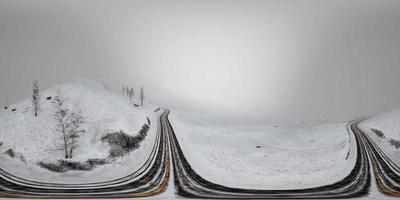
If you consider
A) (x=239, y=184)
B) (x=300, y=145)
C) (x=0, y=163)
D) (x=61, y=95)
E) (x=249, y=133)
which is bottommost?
(x=239, y=184)

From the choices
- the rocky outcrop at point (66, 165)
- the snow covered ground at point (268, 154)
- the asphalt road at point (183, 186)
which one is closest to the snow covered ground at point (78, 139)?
the rocky outcrop at point (66, 165)

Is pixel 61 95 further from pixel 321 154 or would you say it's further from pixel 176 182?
pixel 321 154

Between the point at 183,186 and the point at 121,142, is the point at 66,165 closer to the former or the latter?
the point at 121,142

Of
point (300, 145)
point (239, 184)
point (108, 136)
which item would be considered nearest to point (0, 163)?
point (108, 136)

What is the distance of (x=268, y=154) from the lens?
49281mm

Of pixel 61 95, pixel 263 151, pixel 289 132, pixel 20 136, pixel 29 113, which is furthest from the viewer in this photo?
pixel 289 132

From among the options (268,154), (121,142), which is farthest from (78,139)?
(268,154)

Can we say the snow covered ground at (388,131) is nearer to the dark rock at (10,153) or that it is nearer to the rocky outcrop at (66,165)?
the rocky outcrop at (66,165)

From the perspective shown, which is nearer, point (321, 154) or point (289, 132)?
point (321, 154)

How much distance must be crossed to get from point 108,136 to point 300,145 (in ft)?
131

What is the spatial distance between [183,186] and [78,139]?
23982 millimetres

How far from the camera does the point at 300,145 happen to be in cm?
5612

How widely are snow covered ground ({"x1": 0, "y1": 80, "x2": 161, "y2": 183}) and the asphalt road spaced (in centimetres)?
266

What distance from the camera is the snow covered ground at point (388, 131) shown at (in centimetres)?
4939
